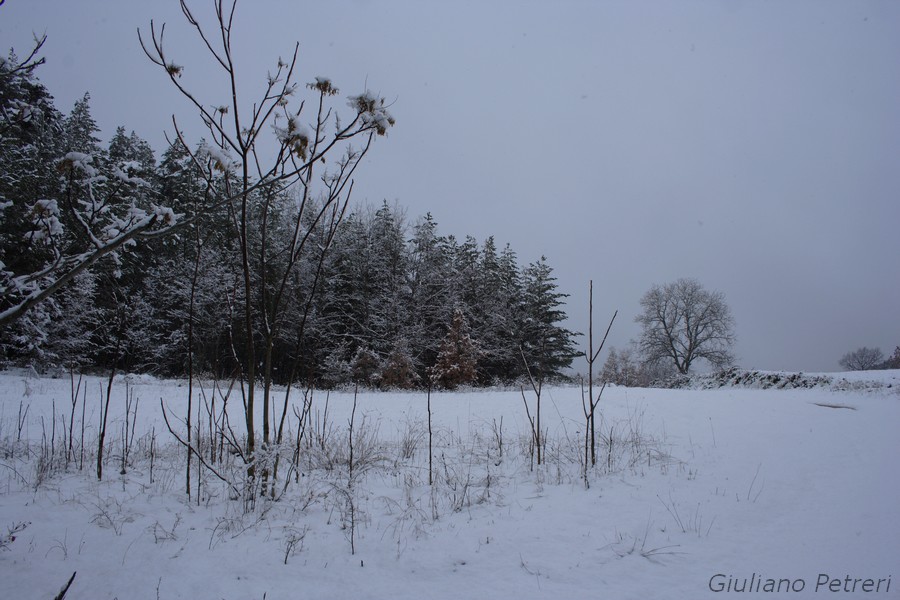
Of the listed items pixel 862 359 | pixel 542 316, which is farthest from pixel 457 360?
pixel 862 359

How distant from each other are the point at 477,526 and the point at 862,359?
57.7m

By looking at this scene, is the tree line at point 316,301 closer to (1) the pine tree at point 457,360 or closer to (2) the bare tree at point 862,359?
(1) the pine tree at point 457,360

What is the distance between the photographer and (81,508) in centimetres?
293

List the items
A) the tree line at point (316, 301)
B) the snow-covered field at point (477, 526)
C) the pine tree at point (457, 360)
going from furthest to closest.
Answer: the pine tree at point (457, 360)
the tree line at point (316, 301)
the snow-covered field at point (477, 526)

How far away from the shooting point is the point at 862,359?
1671 inches

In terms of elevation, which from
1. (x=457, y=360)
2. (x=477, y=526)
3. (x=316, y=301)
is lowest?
(x=477, y=526)

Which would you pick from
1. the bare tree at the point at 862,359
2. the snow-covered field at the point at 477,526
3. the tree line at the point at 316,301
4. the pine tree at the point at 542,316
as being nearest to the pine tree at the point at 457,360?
the tree line at the point at 316,301

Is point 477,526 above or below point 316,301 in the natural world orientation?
below

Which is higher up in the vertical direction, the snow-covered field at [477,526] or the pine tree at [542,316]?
the pine tree at [542,316]

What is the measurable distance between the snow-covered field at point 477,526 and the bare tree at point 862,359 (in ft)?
168

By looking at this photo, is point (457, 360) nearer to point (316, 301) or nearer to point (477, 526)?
point (316, 301)

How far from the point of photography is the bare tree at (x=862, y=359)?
4114cm

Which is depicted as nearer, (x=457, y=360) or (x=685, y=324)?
(x=457, y=360)

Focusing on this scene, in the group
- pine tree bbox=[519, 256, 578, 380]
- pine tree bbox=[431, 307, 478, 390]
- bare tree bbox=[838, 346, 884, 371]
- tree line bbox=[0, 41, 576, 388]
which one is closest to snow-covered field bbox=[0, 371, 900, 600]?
tree line bbox=[0, 41, 576, 388]
